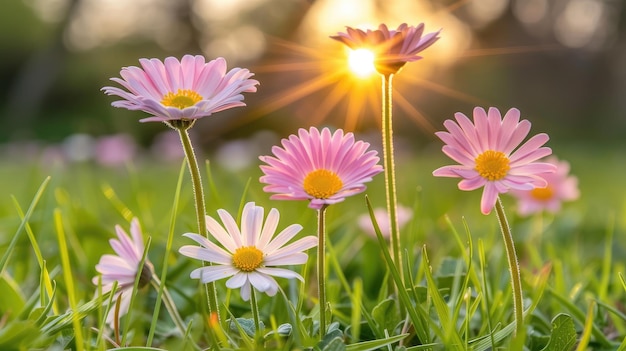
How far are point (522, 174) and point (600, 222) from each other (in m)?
1.68

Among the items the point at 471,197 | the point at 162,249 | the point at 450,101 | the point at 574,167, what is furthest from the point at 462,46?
the point at 162,249

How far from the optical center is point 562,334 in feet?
2.07

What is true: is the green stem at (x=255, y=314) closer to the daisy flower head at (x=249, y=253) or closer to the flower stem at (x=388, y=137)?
the daisy flower head at (x=249, y=253)

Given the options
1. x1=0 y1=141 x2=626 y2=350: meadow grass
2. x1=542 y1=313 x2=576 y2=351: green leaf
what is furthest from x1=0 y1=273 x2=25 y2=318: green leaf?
x1=542 y1=313 x2=576 y2=351: green leaf

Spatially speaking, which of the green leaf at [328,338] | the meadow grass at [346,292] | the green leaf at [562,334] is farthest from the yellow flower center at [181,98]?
the green leaf at [562,334]

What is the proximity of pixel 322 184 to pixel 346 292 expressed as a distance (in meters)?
0.43

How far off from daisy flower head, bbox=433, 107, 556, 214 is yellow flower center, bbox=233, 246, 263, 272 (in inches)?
6.4

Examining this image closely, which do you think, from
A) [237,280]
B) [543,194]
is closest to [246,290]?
[237,280]

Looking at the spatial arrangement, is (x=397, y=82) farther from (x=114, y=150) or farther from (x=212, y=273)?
(x=212, y=273)

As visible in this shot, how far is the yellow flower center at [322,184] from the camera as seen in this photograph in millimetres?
536

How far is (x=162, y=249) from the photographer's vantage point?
3.87 feet

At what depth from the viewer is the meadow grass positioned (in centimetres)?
58

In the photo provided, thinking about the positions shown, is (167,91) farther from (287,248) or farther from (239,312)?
(239,312)

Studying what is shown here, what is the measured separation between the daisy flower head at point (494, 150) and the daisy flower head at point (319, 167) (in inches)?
2.5
